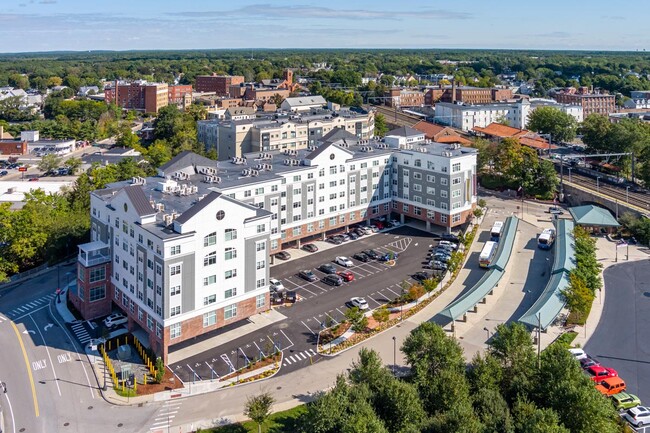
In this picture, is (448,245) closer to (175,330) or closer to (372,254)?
(372,254)

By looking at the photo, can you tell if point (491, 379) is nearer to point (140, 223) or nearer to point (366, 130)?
point (140, 223)

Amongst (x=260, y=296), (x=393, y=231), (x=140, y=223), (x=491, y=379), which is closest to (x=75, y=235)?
(x=140, y=223)

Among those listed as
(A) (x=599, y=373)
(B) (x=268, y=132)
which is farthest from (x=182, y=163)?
(A) (x=599, y=373)

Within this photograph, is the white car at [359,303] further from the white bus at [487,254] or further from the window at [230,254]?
the white bus at [487,254]

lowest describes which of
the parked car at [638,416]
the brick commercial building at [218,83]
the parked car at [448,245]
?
the parked car at [638,416]

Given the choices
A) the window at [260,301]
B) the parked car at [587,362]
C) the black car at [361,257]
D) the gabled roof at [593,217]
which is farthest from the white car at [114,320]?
the gabled roof at [593,217]

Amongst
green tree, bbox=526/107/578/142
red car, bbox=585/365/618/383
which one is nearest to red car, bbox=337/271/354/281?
red car, bbox=585/365/618/383
